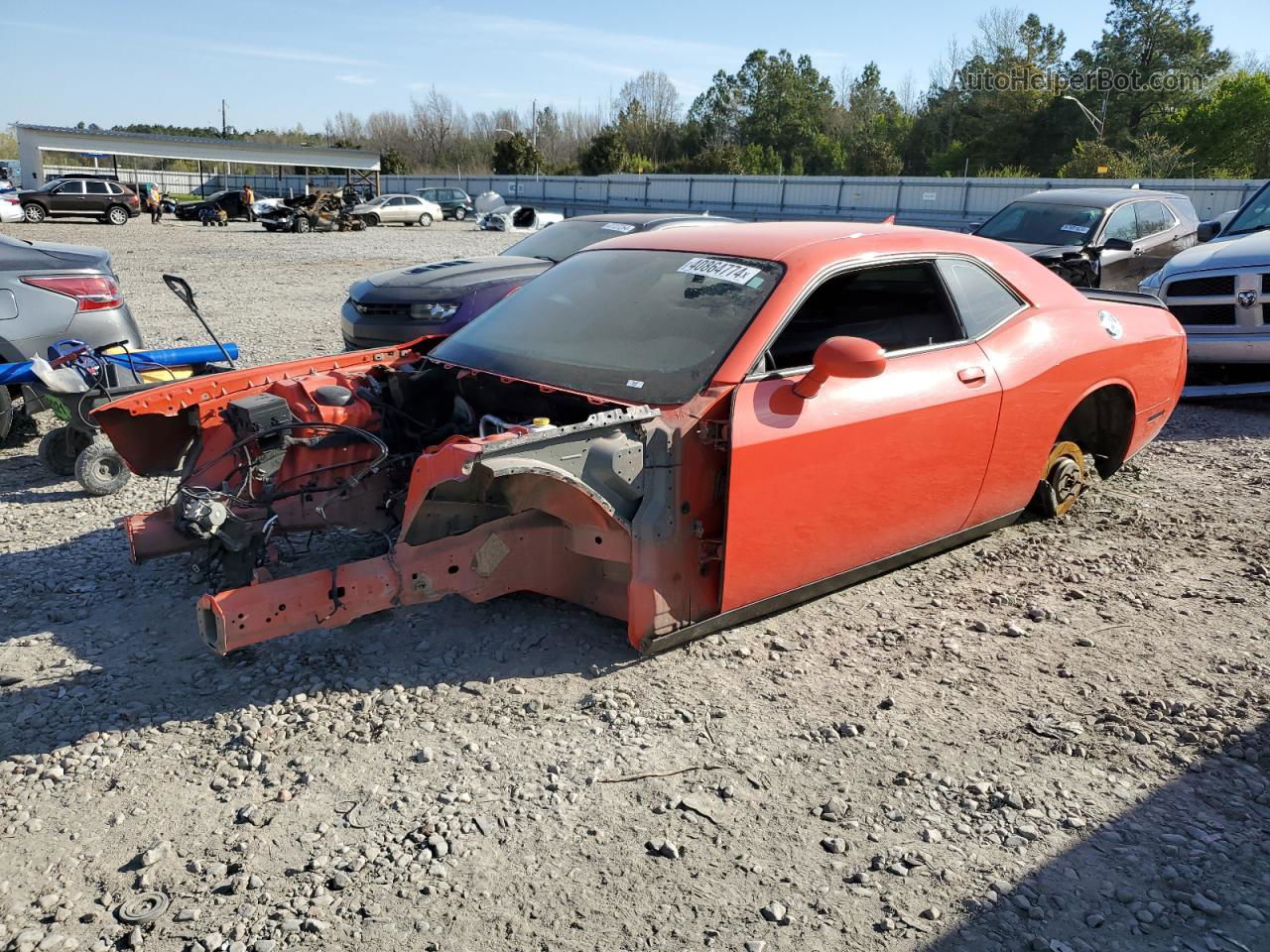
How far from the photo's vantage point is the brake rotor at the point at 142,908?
7.72ft

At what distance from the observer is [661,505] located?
11.2 ft

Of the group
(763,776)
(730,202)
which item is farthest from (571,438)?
(730,202)

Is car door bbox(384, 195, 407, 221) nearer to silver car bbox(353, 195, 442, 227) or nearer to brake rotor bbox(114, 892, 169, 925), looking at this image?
silver car bbox(353, 195, 442, 227)

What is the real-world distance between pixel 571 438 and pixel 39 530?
3.38 meters

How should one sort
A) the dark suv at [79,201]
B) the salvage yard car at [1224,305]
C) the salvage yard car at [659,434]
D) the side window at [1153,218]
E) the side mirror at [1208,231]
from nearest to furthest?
the salvage yard car at [659,434]
the salvage yard car at [1224,305]
the side mirror at [1208,231]
the side window at [1153,218]
the dark suv at [79,201]

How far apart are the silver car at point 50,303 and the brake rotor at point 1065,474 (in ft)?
19.3

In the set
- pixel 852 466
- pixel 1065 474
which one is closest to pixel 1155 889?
pixel 852 466

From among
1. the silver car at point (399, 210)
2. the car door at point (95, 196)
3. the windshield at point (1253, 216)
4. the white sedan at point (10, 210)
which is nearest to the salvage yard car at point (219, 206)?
the car door at point (95, 196)

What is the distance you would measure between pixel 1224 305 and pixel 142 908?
27.6 ft

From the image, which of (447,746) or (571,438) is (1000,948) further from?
(571,438)

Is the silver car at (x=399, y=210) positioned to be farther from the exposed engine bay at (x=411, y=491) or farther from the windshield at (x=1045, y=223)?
the exposed engine bay at (x=411, y=491)

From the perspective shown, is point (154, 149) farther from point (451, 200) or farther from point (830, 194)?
point (830, 194)

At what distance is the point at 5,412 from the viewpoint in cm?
601

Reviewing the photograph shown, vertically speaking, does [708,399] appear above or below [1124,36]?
below
